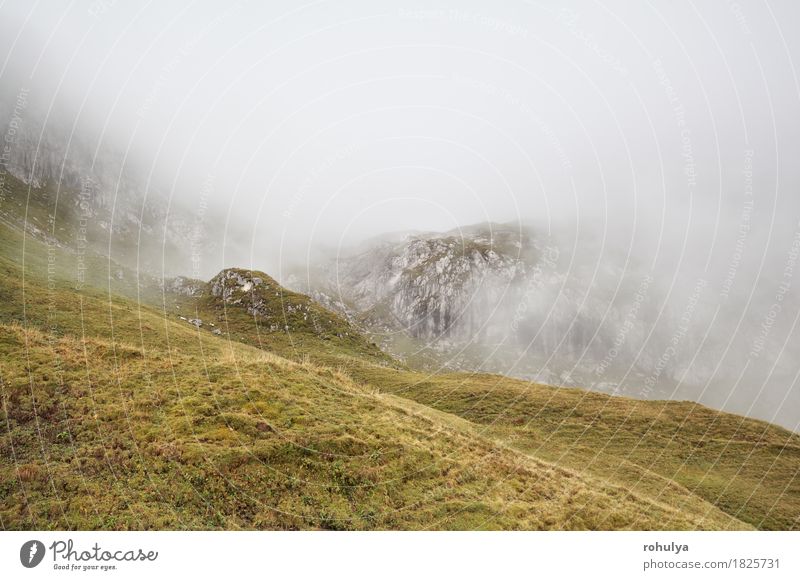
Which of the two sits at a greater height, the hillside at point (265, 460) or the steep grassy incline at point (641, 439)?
the hillside at point (265, 460)

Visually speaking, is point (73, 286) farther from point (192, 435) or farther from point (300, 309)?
point (192, 435)

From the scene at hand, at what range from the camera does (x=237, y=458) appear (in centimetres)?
1577

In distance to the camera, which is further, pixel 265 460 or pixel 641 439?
pixel 641 439

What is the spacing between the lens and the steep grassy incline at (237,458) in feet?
44.7

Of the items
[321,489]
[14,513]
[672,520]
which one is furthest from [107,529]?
[672,520]

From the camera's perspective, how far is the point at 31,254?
182ft

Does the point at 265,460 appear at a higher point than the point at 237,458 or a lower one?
lower

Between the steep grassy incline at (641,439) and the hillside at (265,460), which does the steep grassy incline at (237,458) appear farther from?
the steep grassy incline at (641,439)

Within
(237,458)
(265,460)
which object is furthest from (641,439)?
(237,458)

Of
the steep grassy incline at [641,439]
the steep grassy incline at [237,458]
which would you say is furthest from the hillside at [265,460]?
the steep grassy incline at [641,439]

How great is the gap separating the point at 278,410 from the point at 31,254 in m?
59.9

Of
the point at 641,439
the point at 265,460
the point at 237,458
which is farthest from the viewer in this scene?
the point at 641,439

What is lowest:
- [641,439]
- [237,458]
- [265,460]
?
[641,439]

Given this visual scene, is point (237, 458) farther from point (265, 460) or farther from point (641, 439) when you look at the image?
point (641, 439)
